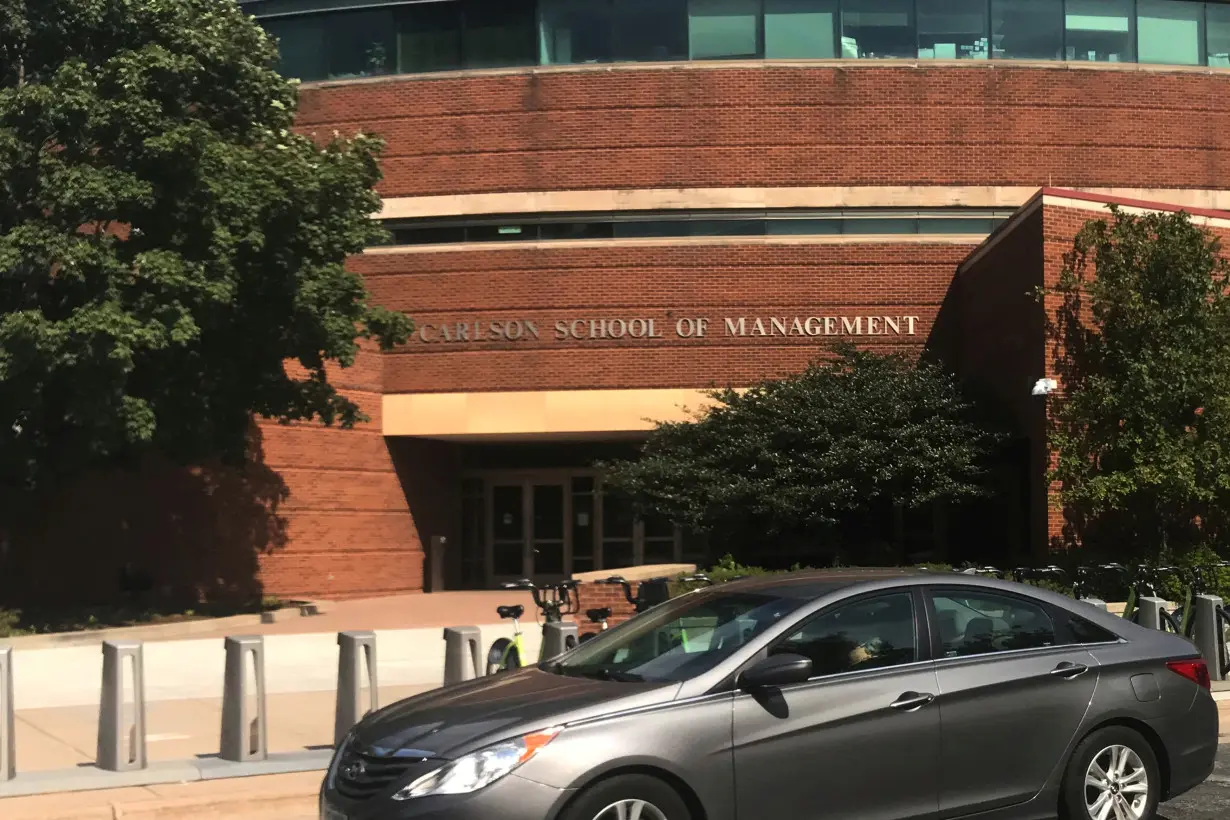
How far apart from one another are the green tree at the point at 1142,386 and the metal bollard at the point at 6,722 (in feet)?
45.0

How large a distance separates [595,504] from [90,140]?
535 inches

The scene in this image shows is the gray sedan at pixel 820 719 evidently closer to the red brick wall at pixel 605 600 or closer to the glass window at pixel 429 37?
the red brick wall at pixel 605 600

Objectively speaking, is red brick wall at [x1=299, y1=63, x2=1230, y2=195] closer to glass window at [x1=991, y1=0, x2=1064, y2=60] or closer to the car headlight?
glass window at [x1=991, y1=0, x2=1064, y2=60]

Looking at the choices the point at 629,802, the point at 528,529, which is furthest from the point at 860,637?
the point at 528,529

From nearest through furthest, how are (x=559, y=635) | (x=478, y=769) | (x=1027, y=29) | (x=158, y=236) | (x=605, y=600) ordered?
(x=478, y=769), (x=559, y=635), (x=605, y=600), (x=158, y=236), (x=1027, y=29)

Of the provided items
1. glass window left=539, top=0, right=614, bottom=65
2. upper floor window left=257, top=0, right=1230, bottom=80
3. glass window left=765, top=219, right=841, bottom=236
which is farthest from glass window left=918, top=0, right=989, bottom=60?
glass window left=539, top=0, right=614, bottom=65

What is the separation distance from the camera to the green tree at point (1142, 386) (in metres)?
16.6

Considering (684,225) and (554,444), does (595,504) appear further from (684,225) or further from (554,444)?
(684,225)

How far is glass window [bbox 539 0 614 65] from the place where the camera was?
976 inches

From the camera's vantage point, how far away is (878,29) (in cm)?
2461

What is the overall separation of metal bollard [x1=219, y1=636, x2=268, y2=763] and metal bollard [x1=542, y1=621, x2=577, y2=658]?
2.07 metres

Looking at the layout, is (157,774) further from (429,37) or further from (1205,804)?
(429,37)

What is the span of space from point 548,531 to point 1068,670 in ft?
70.4

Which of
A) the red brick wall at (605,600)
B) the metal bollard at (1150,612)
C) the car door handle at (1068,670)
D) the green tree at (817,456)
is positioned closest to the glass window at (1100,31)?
the green tree at (817,456)
